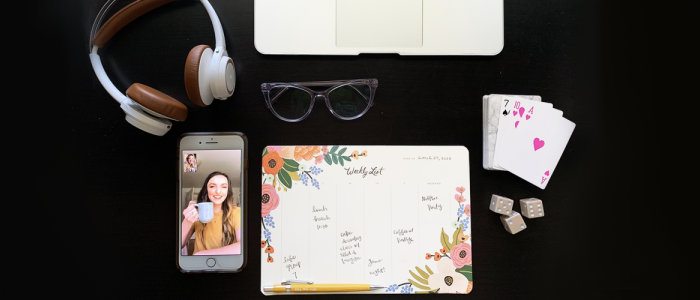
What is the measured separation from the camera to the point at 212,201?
2.41 ft

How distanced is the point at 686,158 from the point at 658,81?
0.20 metres

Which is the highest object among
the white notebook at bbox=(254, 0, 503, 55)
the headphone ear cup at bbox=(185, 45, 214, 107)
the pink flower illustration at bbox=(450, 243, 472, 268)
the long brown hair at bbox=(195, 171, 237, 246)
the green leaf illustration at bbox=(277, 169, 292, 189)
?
the white notebook at bbox=(254, 0, 503, 55)

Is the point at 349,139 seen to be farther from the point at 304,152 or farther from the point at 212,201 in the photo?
the point at 212,201

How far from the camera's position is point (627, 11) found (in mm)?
792

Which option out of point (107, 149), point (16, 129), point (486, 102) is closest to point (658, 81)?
point (486, 102)

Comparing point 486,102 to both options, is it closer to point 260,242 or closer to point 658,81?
point 658,81

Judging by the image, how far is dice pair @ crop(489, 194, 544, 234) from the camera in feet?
2.39

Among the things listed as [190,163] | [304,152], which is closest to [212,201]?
[190,163]

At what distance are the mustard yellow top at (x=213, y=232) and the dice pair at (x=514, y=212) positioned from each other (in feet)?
1.91

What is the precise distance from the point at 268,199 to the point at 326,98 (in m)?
0.27

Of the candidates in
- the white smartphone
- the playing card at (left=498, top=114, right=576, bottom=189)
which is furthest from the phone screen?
the playing card at (left=498, top=114, right=576, bottom=189)

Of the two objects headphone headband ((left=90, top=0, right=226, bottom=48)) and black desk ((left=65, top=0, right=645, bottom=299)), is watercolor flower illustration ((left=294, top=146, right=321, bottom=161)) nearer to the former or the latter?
black desk ((left=65, top=0, right=645, bottom=299))

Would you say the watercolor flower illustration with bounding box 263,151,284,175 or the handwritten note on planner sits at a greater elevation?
the watercolor flower illustration with bounding box 263,151,284,175

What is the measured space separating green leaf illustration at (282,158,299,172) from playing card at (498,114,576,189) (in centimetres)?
46
